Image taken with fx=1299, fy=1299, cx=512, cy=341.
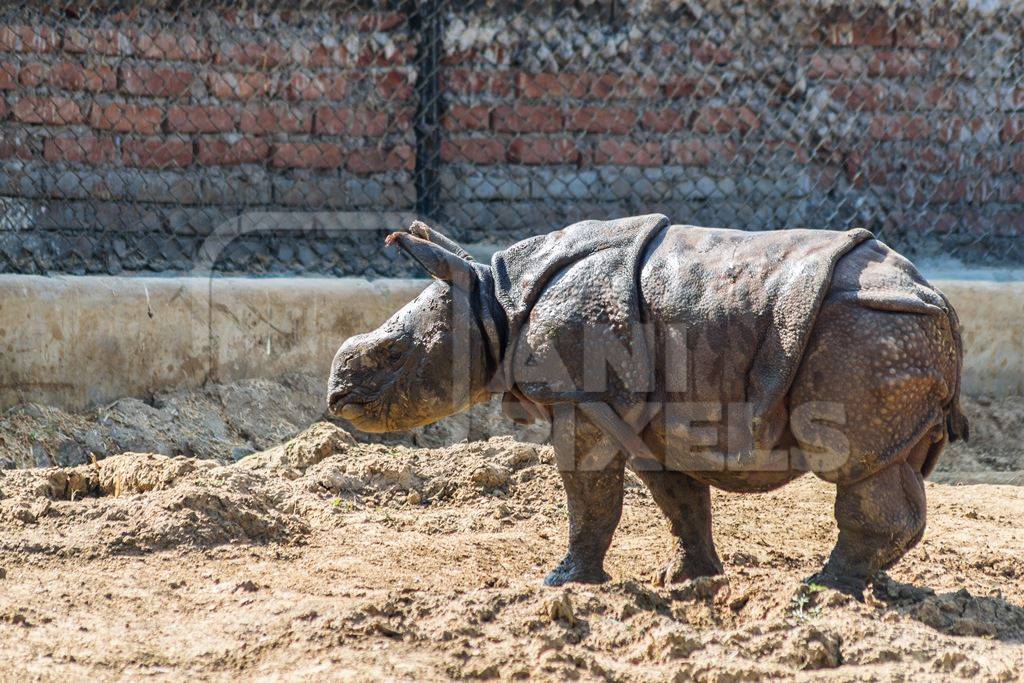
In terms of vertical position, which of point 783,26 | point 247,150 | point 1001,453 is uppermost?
point 783,26

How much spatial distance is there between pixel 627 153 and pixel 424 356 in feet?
12.5

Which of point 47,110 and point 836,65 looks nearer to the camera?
point 47,110

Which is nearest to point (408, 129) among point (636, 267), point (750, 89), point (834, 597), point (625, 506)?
point (750, 89)

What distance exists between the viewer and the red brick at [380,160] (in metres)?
7.63

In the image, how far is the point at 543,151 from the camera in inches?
307

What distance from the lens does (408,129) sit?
25.2ft

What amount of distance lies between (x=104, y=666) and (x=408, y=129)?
4.66 meters

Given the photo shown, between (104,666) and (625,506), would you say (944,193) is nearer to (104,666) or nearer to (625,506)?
(625,506)

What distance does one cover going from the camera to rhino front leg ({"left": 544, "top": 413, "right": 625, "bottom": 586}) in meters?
4.29

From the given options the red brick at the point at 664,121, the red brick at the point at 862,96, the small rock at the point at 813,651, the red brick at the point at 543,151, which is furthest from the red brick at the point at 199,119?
the small rock at the point at 813,651

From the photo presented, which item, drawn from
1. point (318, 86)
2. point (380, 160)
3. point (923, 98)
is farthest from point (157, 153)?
point (923, 98)

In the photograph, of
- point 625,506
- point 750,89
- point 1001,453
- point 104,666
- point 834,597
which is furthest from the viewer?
point 750,89

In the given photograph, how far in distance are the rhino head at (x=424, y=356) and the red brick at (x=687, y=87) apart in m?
3.75

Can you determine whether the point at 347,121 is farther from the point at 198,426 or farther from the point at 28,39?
the point at 198,426
